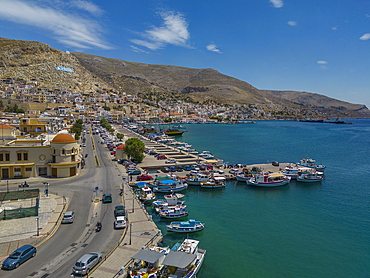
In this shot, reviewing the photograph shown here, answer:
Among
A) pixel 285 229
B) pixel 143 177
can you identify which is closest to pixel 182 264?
pixel 285 229

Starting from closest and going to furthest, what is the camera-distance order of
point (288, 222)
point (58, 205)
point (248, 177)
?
point (58, 205), point (288, 222), point (248, 177)

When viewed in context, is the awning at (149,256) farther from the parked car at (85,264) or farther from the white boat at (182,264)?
the parked car at (85,264)

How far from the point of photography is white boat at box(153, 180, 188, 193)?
3616 centimetres

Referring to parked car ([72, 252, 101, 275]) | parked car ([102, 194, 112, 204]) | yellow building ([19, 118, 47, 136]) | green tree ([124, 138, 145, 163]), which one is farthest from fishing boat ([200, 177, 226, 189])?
yellow building ([19, 118, 47, 136])

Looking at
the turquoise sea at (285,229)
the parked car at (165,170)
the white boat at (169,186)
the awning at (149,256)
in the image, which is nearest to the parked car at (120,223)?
the turquoise sea at (285,229)

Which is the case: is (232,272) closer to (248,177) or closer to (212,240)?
(212,240)

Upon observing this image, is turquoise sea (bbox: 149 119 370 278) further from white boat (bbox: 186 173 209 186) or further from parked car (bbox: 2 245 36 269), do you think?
parked car (bbox: 2 245 36 269)

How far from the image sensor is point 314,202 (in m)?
36.7

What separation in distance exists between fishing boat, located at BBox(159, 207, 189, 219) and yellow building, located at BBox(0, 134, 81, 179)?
57.4 ft

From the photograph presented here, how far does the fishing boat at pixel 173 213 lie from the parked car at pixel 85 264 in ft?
41.3

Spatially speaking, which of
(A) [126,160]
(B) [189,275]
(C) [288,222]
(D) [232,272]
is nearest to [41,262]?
(B) [189,275]

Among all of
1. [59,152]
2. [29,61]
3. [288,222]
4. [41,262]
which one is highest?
[29,61]

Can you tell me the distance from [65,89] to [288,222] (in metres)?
192

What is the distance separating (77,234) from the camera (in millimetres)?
20328
